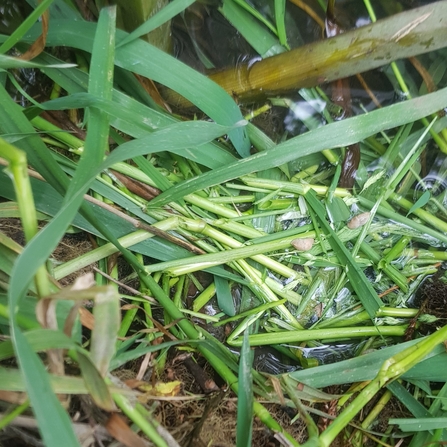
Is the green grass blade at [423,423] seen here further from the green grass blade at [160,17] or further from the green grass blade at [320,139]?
the green grass blade at [160,17]

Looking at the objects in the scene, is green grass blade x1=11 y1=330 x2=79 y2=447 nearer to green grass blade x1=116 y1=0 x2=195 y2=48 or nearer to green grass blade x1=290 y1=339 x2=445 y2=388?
green grass blade x1=290 y1=339 x2=445 y2=388

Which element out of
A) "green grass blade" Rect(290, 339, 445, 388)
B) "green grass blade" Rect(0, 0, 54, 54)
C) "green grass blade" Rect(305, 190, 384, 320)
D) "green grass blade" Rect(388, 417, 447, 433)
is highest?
"green grass blade" Rect(0, 0, 54, 54)

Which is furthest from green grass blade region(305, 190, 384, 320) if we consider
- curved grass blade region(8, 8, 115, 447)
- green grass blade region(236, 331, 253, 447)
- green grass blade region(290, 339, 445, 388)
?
curved grass blade region(8, 8, 115, 447)

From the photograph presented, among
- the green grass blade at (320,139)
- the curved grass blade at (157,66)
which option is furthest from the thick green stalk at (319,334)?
the curved grass blade at (157,66)

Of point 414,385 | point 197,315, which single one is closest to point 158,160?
point 197,315

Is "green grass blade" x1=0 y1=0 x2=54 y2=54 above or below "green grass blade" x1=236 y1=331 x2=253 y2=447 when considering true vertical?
above

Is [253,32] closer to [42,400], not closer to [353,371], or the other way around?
[353,371]

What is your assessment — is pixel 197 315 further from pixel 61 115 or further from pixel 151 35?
pixel 151 35

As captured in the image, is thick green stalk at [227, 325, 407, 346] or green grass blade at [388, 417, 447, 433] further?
thick green stalk at [227, 325, 407, 346]
